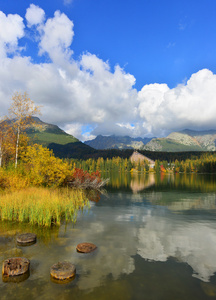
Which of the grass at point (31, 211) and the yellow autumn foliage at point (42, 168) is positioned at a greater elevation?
the yellow autumn foliage at point (42, 168)

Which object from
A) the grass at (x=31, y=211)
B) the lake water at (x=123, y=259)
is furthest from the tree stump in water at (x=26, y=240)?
the grass at (x=31, y=211)

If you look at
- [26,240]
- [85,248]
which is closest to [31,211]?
[26,240]

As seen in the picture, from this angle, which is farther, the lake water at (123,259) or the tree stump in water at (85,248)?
the tree stump in water at (85,248)

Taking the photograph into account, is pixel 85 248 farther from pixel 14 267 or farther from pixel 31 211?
pixel 31 211

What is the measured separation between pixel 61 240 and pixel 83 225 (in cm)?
409

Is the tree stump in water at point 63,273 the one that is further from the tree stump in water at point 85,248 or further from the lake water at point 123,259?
the tree stump in water at point 85,248

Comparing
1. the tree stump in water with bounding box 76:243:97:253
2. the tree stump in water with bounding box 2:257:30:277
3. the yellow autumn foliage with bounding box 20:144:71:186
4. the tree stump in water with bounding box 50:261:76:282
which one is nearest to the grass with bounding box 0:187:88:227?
the tree stump in water with bounding box 76:243:97:253

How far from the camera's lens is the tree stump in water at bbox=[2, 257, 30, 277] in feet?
28.1

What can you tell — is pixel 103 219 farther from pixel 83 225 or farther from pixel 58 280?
pixel 58 280

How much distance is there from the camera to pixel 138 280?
8656 mm

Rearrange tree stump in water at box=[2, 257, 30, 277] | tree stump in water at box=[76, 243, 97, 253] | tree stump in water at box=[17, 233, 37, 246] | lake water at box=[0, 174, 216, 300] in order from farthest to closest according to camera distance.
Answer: tree stump in water at box=[17, 233, 37, 246] < tree stump in water at box=[76, 243, 97, 253] < tree stump in water at box=[2, 257, 30, 277] < lake water at box=[0, 174, 216, 300]

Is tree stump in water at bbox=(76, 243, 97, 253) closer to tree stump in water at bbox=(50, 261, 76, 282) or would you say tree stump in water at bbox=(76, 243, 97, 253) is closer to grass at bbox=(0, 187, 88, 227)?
tree stump in water at bbox=(50, 261, 76, 282)

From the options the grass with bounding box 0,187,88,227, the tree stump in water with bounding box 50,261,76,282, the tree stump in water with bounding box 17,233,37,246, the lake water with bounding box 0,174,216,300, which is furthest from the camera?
the grass with bounding box 0,187,88,227

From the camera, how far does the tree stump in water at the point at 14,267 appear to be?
855 centimetres
